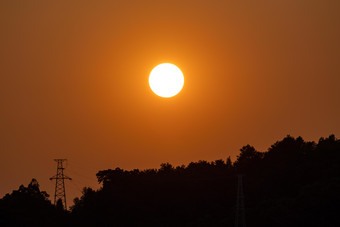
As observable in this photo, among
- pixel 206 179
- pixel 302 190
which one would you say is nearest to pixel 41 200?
pixel 206 179

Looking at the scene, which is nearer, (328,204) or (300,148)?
(328,204)

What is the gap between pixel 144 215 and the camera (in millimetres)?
132750

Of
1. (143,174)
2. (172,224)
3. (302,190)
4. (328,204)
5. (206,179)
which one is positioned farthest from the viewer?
(143,174)

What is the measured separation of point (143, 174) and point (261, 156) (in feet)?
70.5

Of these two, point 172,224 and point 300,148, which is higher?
point 300,148

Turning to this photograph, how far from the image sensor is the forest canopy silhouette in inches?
4688

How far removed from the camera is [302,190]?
117 metres

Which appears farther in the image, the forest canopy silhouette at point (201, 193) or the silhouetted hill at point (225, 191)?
the forest canopy silhouette at point (201, 193)

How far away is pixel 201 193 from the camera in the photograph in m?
137

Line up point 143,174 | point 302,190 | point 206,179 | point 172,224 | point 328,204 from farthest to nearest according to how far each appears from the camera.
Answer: point 143,174 → point 206,179 → point 172,224 → point 302,190 → point 328,204

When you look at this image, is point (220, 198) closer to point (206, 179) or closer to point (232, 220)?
point (206, 179)

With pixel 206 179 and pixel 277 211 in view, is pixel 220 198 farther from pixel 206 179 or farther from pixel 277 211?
pixel 277 211

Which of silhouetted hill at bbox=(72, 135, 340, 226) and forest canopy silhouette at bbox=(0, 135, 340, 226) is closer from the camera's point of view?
silhouetted hill at bbox=(72, 135, 340, 226)

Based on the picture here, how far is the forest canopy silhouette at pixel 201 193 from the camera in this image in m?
119
